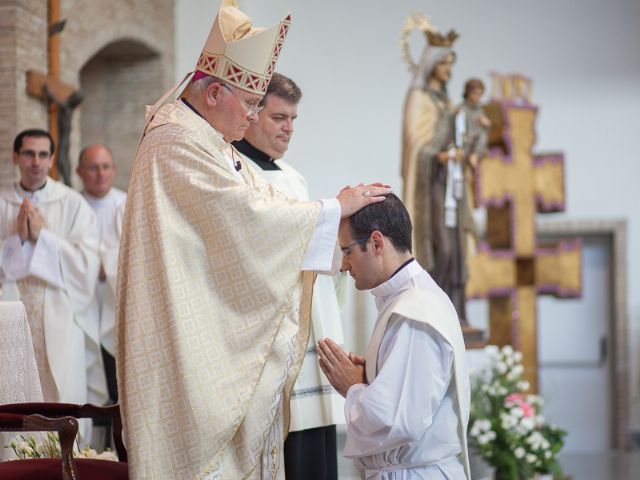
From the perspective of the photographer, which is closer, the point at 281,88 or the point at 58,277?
the point at 281,88

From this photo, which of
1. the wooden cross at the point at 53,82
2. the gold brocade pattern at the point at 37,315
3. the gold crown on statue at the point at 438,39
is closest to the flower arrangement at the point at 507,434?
the gold crown on statue at the point at 438,39

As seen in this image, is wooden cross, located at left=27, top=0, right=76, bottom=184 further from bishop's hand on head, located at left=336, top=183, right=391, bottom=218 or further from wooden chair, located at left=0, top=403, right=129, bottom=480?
bishop's hand on head, located at left=336, top=183, right=391, bottom=218

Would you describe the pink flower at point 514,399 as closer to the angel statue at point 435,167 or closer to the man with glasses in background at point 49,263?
the angel statue at point 435,167

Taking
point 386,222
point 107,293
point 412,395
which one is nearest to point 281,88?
point 386,222

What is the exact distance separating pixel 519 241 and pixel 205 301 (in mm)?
6697

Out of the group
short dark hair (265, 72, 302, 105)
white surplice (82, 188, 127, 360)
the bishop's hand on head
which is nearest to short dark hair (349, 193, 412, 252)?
the bishop's hand on head

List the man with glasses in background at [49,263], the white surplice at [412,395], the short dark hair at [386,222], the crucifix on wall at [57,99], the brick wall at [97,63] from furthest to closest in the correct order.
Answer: the crucifix on wall at [57,99]
the brick wall at [97,63]
the man with glasses in background at [49,263]
the short dark hair at [386,222]
the white surplice at [412,395]

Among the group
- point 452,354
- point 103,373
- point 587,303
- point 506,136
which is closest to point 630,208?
point 587,303

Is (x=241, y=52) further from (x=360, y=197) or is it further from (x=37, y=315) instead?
(x=37, y=315)

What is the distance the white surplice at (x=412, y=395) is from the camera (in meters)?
2.71

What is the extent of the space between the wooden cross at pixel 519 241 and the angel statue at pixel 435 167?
1.38m

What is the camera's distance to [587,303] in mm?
11008

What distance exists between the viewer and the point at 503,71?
35.1 ft

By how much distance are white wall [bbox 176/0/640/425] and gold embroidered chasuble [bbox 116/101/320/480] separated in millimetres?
7460
